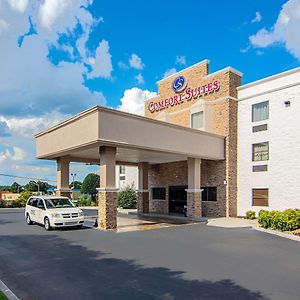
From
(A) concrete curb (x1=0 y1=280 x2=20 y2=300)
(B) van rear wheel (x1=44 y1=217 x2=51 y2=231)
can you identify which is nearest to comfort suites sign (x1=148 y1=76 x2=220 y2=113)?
(B) van rear wheel (x1=44 y1=217 x2=51 y2=231)

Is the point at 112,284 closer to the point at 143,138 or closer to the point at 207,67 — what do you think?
the point at 143,138

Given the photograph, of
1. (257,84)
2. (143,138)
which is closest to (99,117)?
(143,138)

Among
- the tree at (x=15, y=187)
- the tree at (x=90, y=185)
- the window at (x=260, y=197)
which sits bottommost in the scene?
the tree at (x=15, y=187)

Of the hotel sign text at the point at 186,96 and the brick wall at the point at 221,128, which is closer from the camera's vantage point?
the brick wall at the point at 221,128

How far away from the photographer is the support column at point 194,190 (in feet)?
70.1

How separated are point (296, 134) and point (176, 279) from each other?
49.8 ft

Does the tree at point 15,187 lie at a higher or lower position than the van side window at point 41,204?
lower

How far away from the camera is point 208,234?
15.0 metres

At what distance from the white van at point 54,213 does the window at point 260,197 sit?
11.5 metres

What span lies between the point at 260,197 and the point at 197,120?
7.00 meters

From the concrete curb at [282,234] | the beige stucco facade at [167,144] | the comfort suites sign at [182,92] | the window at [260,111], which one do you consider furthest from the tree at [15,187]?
the concrete curb at [282,234]

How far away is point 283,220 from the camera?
1528 cm

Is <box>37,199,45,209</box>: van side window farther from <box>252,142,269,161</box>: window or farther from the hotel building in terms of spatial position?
<box>252,142,269,161</box>: window

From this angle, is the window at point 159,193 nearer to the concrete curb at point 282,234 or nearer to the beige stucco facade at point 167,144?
the beige stucco facade at point 167,144
